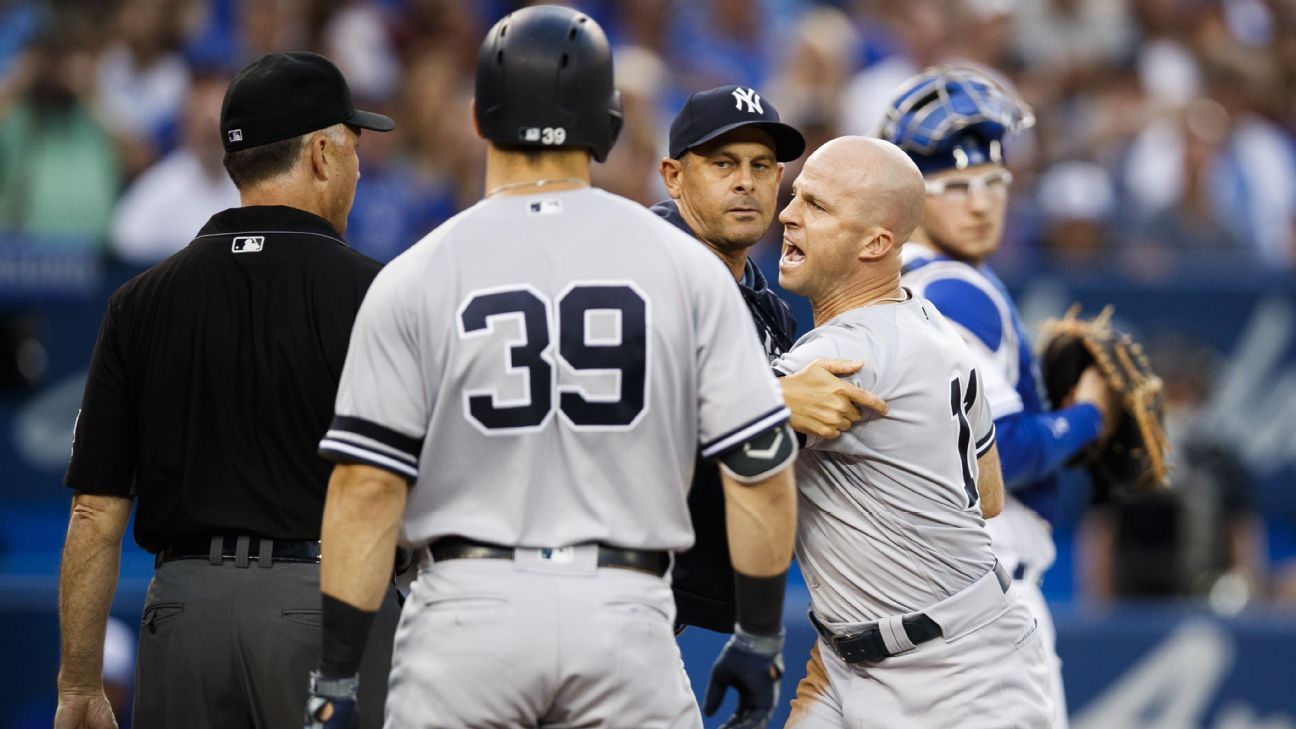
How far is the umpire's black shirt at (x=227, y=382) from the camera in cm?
433

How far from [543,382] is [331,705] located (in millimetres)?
830

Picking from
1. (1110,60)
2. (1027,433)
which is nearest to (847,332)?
(1027,433)

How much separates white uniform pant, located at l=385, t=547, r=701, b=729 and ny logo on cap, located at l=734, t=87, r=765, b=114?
154 centimetres

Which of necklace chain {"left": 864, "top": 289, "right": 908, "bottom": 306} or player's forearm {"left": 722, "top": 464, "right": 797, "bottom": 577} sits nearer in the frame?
player's forearm {"left": 722, "top": 464, "right": 797, "bottom": 577}

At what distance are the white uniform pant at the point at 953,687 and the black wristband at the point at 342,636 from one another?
1.41 metres

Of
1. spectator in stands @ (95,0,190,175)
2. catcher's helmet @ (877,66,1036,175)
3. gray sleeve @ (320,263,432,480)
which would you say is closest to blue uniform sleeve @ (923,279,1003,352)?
catcher's helmet @ (877,66,1036,175)

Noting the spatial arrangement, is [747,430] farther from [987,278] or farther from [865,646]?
[987,278]

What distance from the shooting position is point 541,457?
352 centimetres

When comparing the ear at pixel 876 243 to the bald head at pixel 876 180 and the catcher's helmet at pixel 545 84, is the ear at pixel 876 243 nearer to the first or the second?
the bald head at pixel 876 180

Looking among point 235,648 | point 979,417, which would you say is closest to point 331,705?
point 235,648

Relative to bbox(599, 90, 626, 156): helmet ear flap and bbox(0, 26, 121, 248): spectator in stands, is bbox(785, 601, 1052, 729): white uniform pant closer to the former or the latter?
bbox(599, 90, 626, 156): helmet ear flap

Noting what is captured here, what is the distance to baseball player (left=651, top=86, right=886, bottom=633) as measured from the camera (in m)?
4.48

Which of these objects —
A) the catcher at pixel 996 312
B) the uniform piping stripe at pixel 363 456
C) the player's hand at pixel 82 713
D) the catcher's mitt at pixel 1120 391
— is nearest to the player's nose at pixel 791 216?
the catcher at pixel 996 312

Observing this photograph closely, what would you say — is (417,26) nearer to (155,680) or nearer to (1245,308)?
(1245,308)
